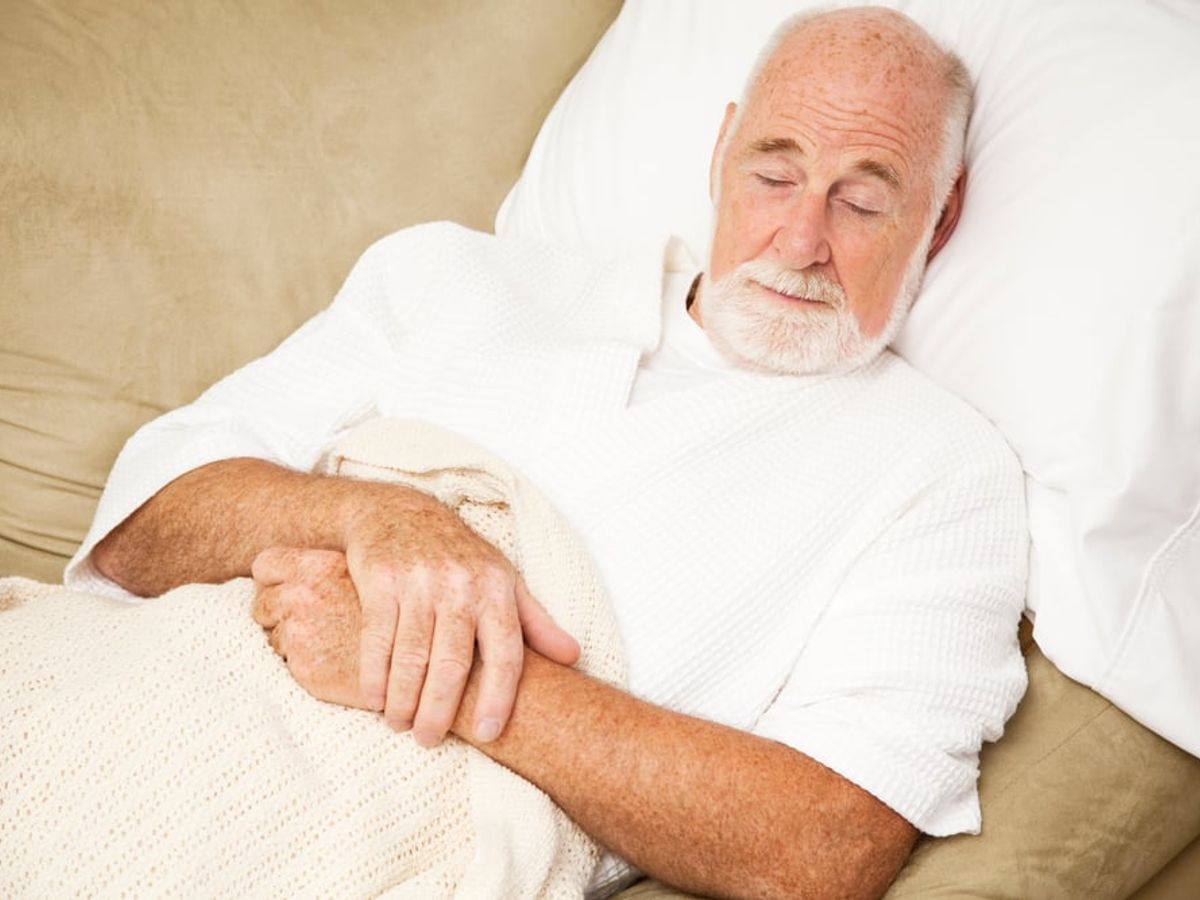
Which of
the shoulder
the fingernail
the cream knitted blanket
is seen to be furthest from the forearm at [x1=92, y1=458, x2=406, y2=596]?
the shoulder

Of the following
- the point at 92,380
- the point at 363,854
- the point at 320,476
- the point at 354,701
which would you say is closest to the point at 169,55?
the point at 92,380

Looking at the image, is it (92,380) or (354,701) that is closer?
(354,701)

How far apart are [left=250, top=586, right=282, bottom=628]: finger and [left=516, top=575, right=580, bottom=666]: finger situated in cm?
22

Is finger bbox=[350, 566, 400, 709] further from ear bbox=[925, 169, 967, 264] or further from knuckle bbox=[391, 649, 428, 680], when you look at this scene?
ear bbox=[925, 169, 967, 264]

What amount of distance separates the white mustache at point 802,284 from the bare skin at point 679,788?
499mm

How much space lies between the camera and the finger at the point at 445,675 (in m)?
1.03

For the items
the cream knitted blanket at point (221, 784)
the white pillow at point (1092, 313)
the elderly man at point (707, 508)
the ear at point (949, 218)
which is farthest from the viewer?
the ear at point (949, 218)

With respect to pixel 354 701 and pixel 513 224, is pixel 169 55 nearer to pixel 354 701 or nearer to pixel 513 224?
pixel 513 224

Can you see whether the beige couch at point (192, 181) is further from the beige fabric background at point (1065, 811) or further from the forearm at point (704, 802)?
the forearm at point (704, 802)

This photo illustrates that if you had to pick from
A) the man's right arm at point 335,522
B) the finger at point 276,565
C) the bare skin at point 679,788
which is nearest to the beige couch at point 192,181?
the man's right arm at point 335,522

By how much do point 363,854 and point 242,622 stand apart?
0.25 meters

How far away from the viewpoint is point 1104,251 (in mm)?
1208

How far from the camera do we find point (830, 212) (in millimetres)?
1319

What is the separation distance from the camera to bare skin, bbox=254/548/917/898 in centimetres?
103
